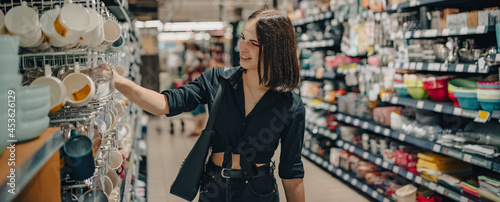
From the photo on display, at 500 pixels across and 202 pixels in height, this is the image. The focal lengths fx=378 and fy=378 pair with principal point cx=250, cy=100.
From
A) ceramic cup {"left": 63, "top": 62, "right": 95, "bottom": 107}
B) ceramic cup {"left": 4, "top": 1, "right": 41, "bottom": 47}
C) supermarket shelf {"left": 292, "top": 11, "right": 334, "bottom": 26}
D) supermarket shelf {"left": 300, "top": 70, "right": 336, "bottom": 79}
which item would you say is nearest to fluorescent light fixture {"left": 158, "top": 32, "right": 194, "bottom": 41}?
supermarket shelf {"left": 292, "top": 11, "right": 334, "bottom": 26}

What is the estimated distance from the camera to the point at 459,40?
3.13m

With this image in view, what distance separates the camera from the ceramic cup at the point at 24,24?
1180 mm

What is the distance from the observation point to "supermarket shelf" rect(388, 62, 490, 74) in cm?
A: 276

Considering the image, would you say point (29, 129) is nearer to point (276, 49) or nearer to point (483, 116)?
point (276, 49)

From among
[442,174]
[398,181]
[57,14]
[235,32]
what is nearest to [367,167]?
[398,181]

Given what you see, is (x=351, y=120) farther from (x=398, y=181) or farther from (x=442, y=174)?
(x=442, y=174)

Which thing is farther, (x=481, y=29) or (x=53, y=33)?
(x=481, y=29)

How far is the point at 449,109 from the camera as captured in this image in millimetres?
3010

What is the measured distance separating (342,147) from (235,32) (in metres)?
6.12

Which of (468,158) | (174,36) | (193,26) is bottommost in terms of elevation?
(468,158)

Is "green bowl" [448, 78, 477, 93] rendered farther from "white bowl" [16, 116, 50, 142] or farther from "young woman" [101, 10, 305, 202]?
"white bowl" [16, 116, 50, 142]

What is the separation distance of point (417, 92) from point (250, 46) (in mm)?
2308

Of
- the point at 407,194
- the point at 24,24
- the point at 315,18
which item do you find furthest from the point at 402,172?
the point at 24,24

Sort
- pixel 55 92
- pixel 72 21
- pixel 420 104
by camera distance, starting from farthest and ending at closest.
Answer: pixel 420 104 < pixel 72 21 < pixel 55 92
